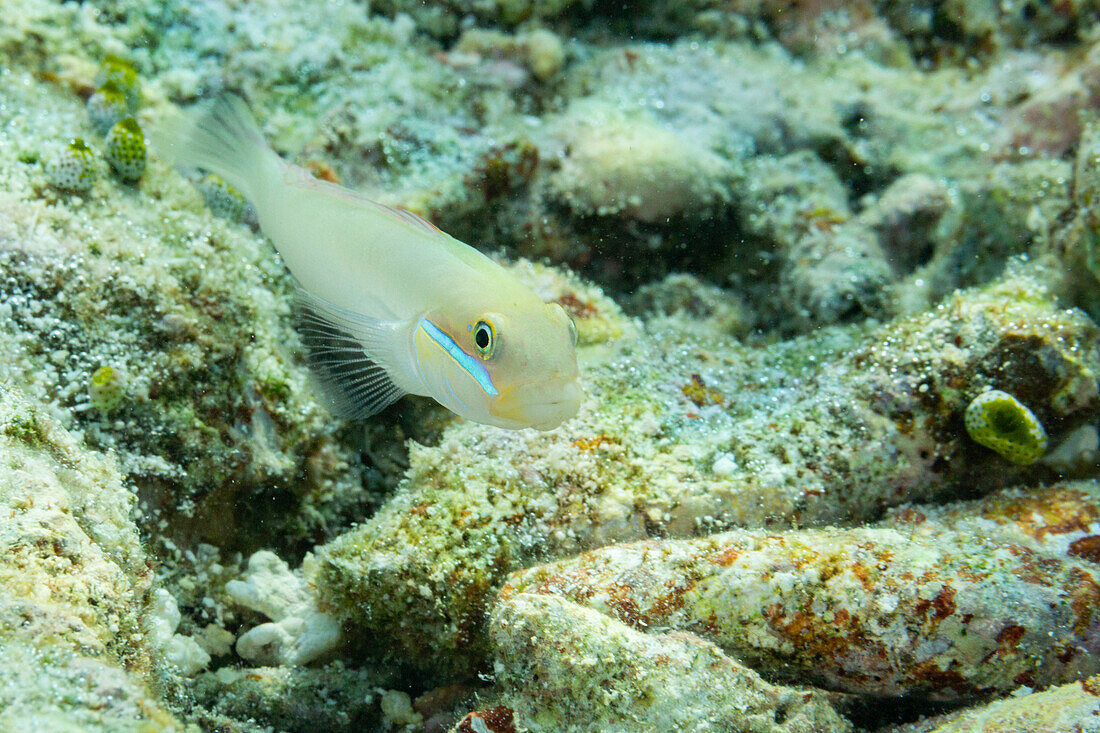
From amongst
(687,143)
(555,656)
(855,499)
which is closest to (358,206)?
(555,656)

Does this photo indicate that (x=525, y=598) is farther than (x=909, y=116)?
No

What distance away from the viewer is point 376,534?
3008mm

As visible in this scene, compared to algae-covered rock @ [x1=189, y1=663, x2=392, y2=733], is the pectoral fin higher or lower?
higher

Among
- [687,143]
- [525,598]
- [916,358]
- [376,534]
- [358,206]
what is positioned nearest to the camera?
[525,598]

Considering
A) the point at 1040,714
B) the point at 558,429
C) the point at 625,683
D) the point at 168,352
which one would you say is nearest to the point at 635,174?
the point at 558,429

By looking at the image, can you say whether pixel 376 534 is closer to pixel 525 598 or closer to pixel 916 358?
pixel 525 598

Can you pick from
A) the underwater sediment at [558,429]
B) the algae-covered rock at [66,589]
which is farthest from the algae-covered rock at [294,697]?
the algae-covered rock at [66,589]

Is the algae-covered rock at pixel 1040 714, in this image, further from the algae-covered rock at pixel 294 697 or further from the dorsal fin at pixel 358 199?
the dorsal fin at pixel 358 199

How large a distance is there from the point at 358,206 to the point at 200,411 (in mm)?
1405

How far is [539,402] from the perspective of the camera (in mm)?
2064

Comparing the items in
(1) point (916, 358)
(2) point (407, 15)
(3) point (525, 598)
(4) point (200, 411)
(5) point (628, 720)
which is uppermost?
(2) point (407, 15)

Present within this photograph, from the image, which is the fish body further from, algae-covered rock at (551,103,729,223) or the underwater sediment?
algae-covered rock at (551,103,729,223)

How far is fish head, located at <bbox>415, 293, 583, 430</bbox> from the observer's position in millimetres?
2070

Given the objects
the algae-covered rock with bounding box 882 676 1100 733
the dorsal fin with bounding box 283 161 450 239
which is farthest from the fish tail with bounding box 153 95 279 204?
the algae-covered rock with bounding box 882 676 1100 733
